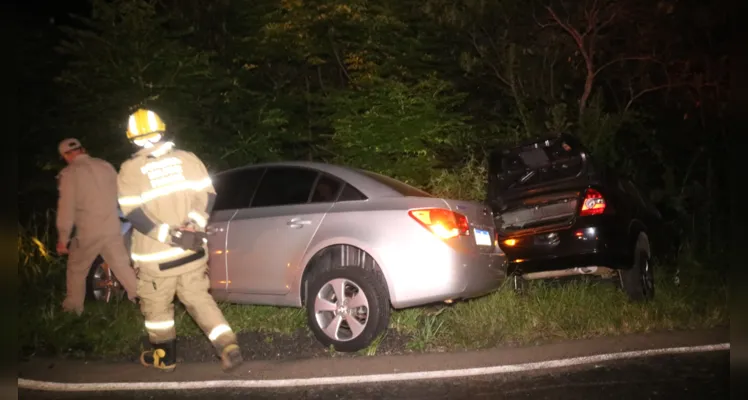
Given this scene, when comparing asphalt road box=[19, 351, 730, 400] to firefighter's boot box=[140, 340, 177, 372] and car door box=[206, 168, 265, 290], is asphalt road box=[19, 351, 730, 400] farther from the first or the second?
car door box=[206, 168, 265, 290]

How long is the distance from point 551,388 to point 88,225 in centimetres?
481

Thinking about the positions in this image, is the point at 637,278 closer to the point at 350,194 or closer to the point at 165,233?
the point at 350,194

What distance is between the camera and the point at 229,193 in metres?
7.54

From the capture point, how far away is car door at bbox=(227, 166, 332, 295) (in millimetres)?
6738

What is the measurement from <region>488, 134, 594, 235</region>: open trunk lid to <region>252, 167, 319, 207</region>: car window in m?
2.14

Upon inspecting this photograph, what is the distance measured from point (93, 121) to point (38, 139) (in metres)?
2.83

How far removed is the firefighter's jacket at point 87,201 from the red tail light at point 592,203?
4.72 m

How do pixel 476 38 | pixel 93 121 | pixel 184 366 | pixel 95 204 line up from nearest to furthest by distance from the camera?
1. pixel 184 366
2. pixel 95 204
3. pixel 93 121
4. pixel 476 38

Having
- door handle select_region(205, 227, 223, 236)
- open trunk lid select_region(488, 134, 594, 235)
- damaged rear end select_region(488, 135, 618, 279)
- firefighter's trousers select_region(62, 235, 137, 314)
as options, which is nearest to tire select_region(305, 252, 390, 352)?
door handle select_region(205, 227, 223, 236)

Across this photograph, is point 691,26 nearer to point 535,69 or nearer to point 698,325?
point 535,69

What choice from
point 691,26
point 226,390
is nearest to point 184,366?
point 226,390

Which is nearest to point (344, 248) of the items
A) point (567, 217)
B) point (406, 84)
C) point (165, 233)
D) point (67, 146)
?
point (165, 233)

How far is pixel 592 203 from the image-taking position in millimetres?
A: 7414

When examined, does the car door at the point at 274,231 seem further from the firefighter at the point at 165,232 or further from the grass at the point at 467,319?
the firefighter at the point at 165,232
